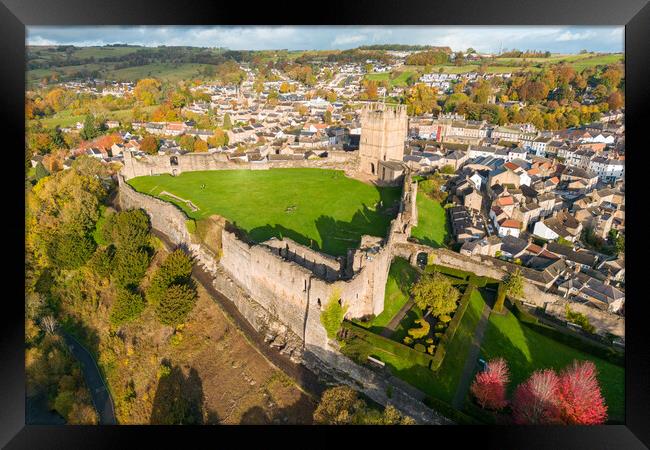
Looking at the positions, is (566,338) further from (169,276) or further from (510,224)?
(169,276)

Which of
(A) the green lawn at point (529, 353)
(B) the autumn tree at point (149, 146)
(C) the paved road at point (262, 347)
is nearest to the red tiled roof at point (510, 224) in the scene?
(A) the green lawn at point (529, 353)

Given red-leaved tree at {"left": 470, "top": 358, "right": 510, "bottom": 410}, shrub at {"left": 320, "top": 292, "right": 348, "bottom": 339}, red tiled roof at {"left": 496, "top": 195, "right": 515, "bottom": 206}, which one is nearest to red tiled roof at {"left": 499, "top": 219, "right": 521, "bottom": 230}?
red tiled roof at {"left": 496, "top": 195, "right": 515, "bottom": 206}

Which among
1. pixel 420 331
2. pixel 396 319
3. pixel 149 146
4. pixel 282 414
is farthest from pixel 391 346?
pixel 149 146

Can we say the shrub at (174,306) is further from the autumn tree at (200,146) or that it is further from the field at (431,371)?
the autumn tree at (200,146)

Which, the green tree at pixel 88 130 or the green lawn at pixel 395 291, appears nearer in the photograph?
the green lawn at pixel 395 291

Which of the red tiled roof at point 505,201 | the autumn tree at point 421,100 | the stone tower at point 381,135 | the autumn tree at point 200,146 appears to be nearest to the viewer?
the red tiled roof at point 505,201

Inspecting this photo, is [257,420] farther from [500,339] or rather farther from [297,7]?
[297,7]

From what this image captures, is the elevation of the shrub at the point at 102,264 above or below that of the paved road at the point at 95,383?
above
